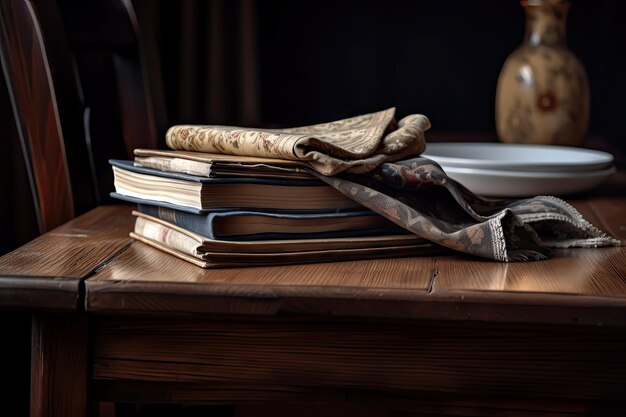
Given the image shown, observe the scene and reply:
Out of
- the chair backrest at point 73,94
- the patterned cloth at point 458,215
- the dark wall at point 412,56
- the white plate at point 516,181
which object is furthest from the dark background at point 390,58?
the patterned cloth at point 458,215

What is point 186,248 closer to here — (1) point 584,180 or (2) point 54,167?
(2) point 54,167

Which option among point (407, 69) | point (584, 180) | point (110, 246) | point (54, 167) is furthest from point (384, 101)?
point (110, 246)

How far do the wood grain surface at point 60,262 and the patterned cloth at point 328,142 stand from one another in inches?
5.1

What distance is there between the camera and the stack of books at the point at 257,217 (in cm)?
79

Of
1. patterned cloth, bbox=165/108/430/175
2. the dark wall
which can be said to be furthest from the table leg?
the dark wall

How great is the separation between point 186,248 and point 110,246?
12cm

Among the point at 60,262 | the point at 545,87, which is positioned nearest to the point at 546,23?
the point at 545,87

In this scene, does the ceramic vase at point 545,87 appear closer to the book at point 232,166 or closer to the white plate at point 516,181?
the white plate at point 516,181

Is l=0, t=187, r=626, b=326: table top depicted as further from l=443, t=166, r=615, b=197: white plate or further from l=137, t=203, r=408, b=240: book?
l=443, t=166, r=615, b=197: white plate

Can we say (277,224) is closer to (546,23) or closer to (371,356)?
(371,356)

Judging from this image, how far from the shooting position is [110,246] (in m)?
0.88

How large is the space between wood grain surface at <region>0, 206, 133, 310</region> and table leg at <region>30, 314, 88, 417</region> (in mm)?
29

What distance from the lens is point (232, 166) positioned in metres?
0.79

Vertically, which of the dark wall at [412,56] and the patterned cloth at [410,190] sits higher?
the dark wall at [412,56]
